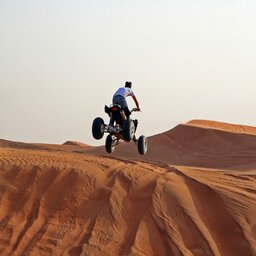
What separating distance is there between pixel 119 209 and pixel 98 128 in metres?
2.74

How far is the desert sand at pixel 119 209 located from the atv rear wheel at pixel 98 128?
98.4 inches

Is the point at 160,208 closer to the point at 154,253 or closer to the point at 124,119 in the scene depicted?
the point at 154,253

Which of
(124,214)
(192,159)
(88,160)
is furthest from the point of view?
(192,159)

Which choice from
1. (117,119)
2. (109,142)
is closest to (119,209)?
(109,142)

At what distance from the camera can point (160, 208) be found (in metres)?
17.0

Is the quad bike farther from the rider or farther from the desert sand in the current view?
the desert sand

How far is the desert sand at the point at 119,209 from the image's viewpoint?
1587 cm

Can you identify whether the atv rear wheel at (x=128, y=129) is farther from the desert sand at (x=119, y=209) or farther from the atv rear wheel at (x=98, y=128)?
the desert sand at (x=119, y=209)

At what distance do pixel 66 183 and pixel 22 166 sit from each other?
4.96 ft

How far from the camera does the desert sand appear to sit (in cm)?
1587

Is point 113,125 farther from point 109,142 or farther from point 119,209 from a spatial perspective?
point 119,209

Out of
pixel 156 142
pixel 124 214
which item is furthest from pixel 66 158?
pixel 156 142

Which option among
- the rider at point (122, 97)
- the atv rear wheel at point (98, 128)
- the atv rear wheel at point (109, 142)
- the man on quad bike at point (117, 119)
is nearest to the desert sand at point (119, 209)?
the atv rear wheel at point (109, 142)

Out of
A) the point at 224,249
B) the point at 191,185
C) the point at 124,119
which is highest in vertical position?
the point at 124,119
